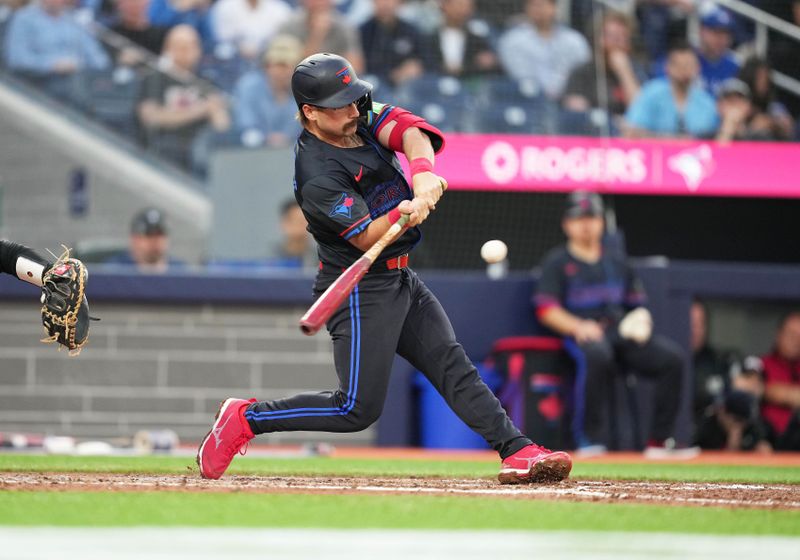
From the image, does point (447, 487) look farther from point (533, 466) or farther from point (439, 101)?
point (439, 101)

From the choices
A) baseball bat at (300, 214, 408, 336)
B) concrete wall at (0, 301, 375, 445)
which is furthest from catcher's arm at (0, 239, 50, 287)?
concrete wall at (0, 301, 375, 445)

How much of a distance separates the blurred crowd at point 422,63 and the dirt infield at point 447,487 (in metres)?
6.84

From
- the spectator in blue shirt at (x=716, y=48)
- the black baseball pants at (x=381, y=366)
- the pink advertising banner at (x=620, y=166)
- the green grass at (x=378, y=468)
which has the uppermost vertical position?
the spectator in blue shirt at (x=716, y=48)

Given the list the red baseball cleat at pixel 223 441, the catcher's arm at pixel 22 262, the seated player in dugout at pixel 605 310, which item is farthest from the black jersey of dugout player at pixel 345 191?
the seated player in dugout at pixel 605 310

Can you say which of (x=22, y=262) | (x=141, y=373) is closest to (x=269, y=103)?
(x=141, y=373)

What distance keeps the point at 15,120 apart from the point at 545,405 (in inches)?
230

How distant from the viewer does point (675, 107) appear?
12.8m

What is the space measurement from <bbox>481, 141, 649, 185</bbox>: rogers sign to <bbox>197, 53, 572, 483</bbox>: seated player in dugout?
252 inches

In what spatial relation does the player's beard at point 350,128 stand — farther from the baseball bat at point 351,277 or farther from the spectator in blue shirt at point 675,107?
the spectator in blue shirt at point 675,107

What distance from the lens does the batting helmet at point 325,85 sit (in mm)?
5012

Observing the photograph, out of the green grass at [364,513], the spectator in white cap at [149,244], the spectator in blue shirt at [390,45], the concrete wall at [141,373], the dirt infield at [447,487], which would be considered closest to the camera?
the green grass at [364,513]

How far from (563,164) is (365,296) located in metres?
7.01

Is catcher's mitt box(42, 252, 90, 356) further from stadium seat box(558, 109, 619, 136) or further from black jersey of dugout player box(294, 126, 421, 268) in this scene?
stadium seat box(558, 109, 619, 136)

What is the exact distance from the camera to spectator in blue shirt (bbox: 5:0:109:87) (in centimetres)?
1232
